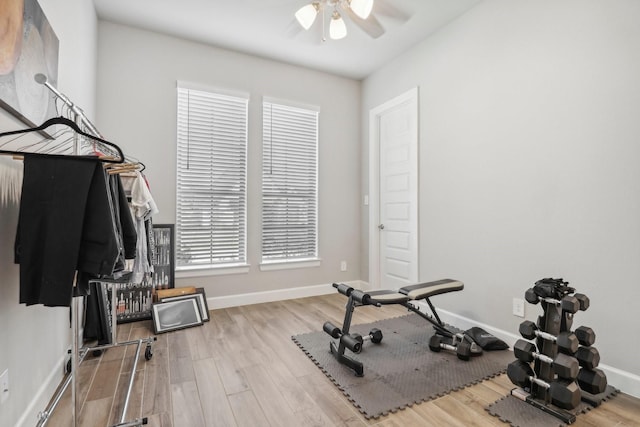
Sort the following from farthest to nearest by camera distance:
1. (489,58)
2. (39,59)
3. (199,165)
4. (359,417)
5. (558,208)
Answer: (199,165)
(489,58)
(558,208)
(359,417)
(39,59)

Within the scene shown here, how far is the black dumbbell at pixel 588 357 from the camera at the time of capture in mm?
1723

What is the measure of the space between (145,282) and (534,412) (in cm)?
323

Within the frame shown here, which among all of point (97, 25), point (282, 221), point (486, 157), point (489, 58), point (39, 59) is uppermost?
point (97, 25)

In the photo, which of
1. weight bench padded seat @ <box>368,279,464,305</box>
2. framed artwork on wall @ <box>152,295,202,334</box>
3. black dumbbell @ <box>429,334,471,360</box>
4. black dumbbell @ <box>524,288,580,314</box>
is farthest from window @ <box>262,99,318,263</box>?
black dumbbell @ <box>524,288,580,314</box>

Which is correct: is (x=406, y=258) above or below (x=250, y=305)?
above

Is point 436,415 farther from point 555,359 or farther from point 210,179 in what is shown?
point 210,179

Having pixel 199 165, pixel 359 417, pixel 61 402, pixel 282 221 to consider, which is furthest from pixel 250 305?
pixel 359 417

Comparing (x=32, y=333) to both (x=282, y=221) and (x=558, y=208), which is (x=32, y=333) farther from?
(x=558, y=208)

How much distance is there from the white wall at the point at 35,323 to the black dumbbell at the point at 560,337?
256cm

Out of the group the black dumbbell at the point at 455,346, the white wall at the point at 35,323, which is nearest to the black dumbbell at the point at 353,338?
the black dumbbell at the point at 455,346

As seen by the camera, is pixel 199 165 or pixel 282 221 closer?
pixel 199 165

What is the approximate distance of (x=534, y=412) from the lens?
174 centimetres

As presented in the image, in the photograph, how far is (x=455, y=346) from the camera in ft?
7.99

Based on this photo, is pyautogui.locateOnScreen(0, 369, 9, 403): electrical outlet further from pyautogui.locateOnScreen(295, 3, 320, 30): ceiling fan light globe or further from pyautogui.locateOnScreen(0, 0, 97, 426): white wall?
pyautogui.locateOnScreen(295, 3, 320, 30): ceiling fan light globe
